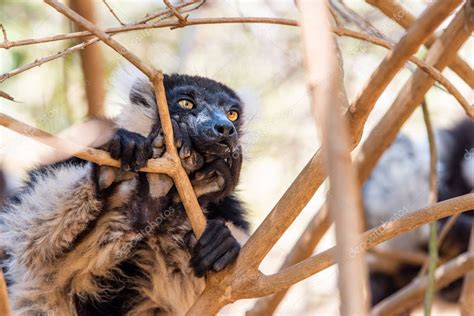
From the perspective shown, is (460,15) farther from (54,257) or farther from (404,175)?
(404,175)

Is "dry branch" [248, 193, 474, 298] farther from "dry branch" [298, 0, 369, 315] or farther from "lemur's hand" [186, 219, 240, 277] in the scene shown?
"dry branch" [298, 0, 369, 315]

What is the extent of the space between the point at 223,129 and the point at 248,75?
4.69 meters

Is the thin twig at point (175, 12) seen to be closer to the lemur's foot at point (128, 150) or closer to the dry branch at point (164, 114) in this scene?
the dry branch at point (164, 114)

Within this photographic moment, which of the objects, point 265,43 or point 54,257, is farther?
point 265,43

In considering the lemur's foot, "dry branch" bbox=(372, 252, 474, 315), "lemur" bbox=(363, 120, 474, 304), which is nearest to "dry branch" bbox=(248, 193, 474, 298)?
the lemur's foot

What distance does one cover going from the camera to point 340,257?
1627 millimetres

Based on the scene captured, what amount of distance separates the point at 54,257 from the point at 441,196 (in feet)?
20.7

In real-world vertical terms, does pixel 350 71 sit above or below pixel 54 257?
above

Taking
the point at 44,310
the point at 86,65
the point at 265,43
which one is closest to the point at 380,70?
the point at 44,310

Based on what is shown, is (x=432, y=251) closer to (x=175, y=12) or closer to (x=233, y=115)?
(x=233, y=115)

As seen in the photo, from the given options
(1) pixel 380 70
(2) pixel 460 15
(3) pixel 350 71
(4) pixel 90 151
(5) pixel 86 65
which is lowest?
(4) pixel 90 151

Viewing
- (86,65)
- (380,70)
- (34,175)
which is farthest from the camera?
(86,65)

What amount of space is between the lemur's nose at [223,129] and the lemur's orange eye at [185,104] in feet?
1.23

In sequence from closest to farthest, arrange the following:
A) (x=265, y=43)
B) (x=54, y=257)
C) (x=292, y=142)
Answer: (x=54, y=257) < (x=265, y=43) < (x=292, y=142)
